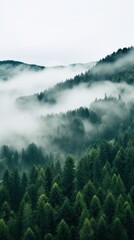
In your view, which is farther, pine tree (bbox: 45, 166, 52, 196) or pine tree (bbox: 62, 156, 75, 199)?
pine tree (bbox: 45, 166, 52, 196)

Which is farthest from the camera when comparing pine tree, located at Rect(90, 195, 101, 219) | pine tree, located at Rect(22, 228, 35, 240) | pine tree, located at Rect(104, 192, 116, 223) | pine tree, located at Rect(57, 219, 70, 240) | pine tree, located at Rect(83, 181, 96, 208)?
pine tree, located at Rect(83, 181, 96, 208)

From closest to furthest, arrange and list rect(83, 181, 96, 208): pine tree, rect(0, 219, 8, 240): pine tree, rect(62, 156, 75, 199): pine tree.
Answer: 1. rect(0, 219, 8, 240): pine tree
2. rect(83, 181, 96, 208): pine tree
3. rect(62, 156, 75, 199): pine tree

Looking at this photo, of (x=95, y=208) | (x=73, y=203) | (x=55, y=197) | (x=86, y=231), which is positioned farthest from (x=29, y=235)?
(x=55, y=197)

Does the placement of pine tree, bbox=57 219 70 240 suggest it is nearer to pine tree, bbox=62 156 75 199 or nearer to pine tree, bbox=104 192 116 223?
pine tree, bbox=104 192 116 223

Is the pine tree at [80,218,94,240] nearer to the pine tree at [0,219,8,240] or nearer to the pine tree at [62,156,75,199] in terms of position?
the pine tree at [0,219,8,240]

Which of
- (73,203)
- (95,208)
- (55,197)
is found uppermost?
(95,208)

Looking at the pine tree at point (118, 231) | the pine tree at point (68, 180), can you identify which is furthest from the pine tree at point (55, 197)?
the pine tree at point (118, 231)

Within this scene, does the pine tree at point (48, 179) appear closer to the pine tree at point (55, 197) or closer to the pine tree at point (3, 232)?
the pine tree at point (55, 197)

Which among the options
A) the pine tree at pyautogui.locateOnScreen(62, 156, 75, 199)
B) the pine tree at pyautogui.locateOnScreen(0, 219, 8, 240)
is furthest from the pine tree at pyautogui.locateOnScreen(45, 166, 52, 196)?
the pine tree at pyautogui.locateOnScreen(0, 219, 8, 240)

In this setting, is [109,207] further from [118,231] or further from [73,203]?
[73,203]

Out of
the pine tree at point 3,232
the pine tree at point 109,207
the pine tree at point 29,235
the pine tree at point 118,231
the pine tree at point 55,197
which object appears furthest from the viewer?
the pine tree at point 55,197

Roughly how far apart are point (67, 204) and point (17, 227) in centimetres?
1387

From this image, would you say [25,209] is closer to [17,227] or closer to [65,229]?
[17,227]

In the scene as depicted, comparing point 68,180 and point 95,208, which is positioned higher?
point 95,208
